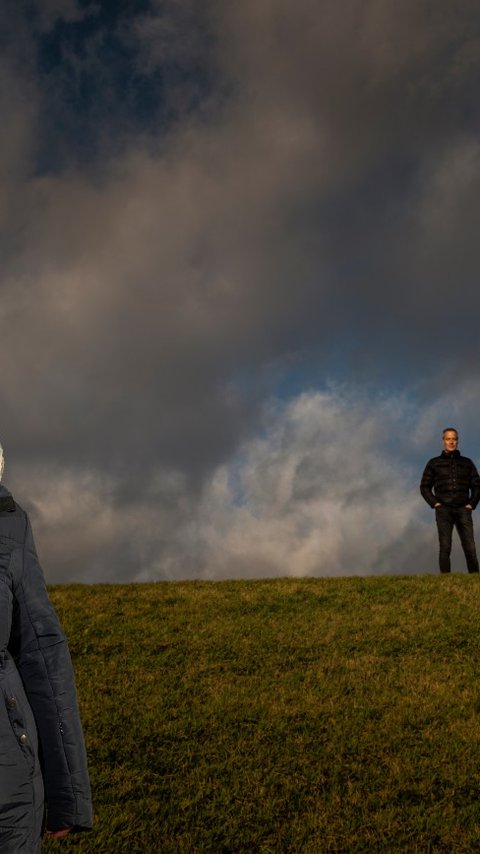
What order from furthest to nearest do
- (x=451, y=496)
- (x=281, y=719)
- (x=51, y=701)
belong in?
(x=451, y=496) → (x=281, y=719) → (x=51, y=701)

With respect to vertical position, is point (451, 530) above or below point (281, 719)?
above

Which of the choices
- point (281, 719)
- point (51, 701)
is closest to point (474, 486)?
point (281, 719)

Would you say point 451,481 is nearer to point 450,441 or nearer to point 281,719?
point 450,441

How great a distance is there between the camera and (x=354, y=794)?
880cm

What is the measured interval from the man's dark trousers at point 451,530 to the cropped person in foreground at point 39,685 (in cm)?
1849

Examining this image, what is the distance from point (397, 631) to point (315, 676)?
3.22 metres

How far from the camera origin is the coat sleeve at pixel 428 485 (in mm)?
21078

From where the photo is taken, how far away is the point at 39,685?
3520mm

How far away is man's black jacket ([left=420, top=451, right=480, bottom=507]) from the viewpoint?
68.3ft

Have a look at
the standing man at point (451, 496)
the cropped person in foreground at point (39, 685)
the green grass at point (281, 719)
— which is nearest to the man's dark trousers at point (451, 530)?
the standing man at point (451, 496)

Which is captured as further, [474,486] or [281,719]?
[474,486]

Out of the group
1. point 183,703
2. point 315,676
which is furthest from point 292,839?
point 315,676

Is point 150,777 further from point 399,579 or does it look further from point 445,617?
point 399,579

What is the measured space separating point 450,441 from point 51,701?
19.3m
